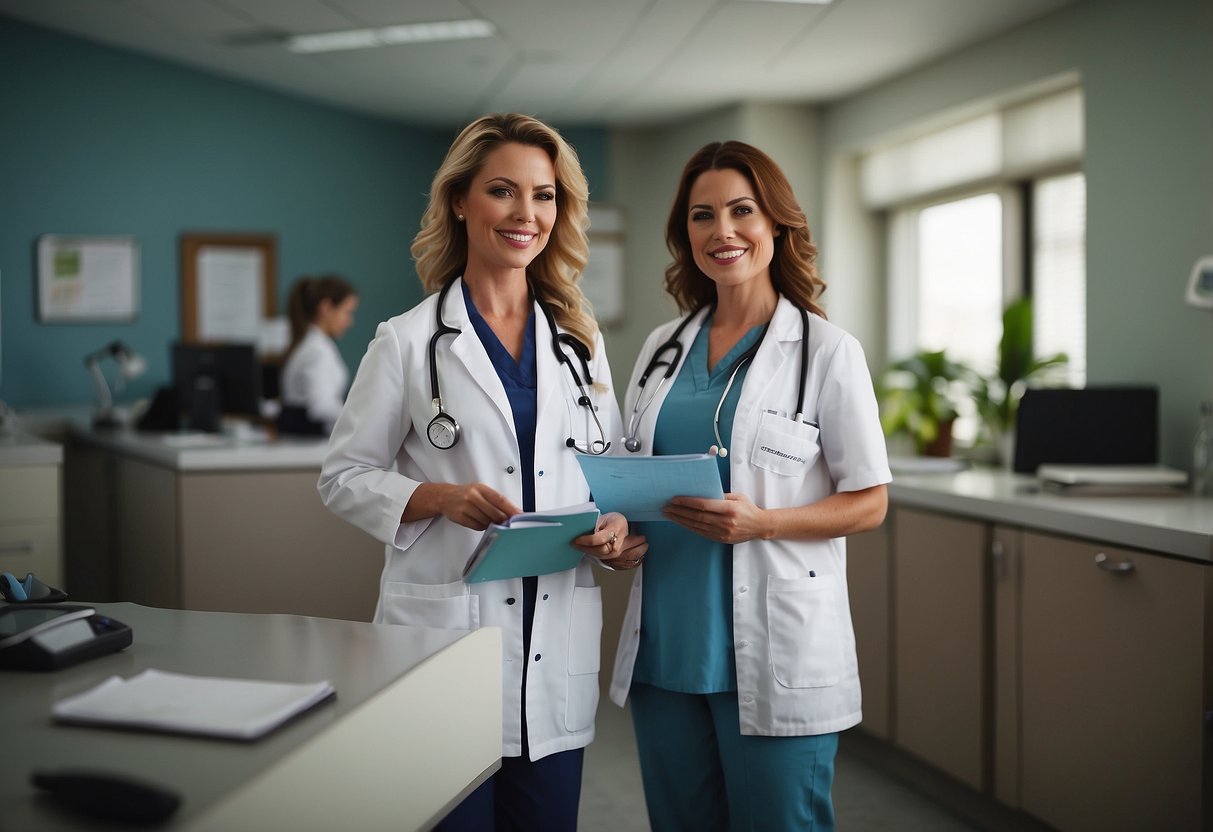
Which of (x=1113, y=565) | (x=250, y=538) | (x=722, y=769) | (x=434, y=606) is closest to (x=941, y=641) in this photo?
(x=1113, y=565)

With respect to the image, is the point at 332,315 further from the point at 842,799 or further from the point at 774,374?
the point at 774,374

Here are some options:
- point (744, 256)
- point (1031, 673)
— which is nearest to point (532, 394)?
point (744, 256)

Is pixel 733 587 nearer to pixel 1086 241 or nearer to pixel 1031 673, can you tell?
pixel 1031 673

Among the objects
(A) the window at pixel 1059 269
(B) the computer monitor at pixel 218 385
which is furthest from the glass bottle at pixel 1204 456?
(B) the computer monitor at pixel 218 385

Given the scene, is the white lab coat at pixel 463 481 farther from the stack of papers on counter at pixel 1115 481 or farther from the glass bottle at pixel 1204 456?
the glass bottle at pixel 1204 456

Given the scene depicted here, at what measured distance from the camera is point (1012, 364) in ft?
12.4

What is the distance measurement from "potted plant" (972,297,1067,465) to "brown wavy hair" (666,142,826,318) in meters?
2.00

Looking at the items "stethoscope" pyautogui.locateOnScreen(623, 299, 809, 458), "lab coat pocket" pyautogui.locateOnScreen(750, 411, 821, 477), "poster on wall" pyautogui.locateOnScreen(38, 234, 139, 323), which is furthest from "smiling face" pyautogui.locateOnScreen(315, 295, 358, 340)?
"lab coat pocket" pyautogui.locateOnScreen(750, 411, 821, 477)

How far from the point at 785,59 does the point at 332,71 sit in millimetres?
2406

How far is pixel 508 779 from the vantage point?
1743 mm

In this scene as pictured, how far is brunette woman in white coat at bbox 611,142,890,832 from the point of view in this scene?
5.81 ft

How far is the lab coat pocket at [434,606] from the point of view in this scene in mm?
1693

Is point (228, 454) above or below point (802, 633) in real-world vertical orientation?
above

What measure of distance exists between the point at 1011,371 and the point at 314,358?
3264mm
